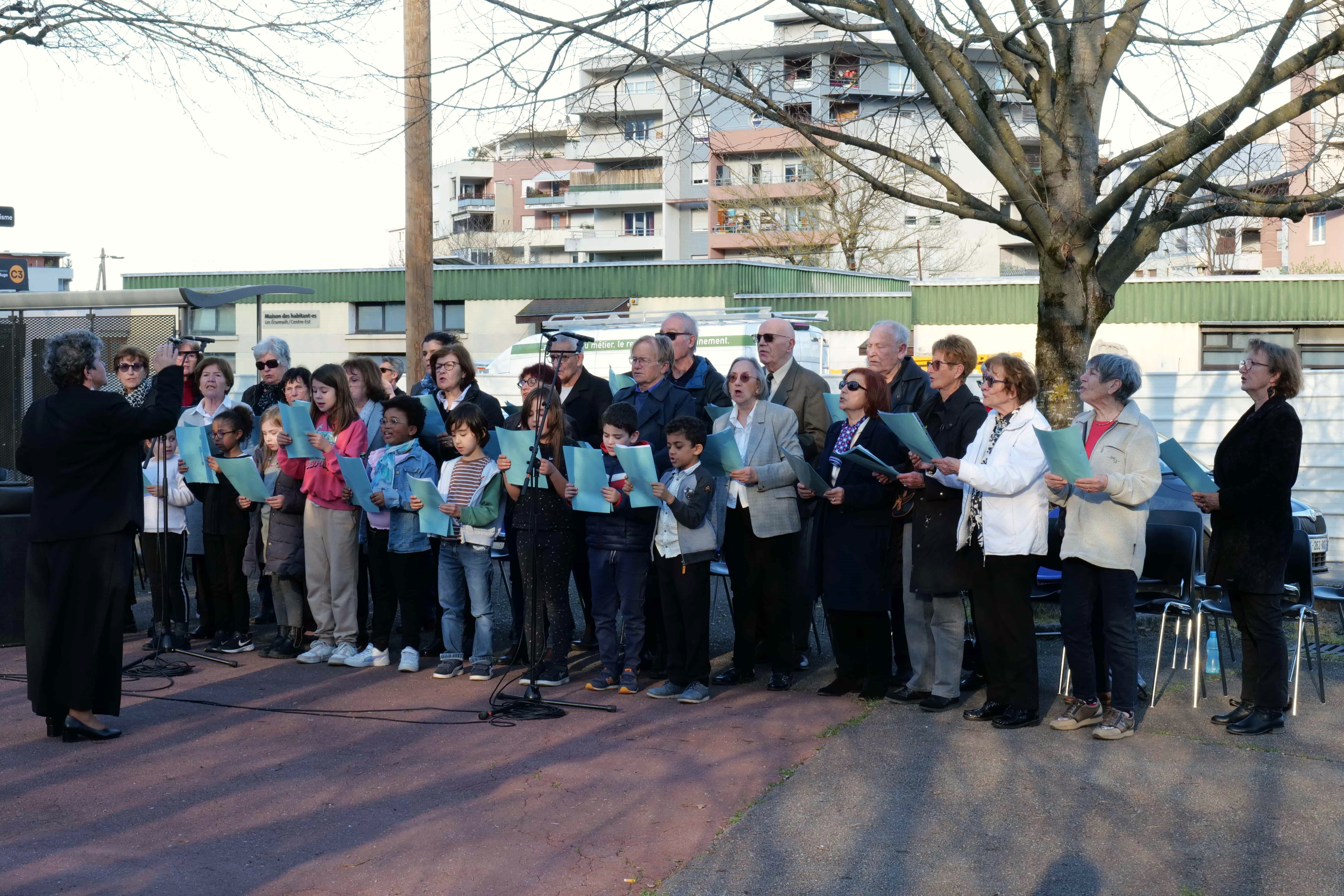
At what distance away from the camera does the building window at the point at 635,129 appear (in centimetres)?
1012

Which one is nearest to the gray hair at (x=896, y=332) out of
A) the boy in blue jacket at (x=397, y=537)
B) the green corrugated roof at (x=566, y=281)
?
the boy in blue jacket at (x=397, y=537)

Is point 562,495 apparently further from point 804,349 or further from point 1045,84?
point 804,349

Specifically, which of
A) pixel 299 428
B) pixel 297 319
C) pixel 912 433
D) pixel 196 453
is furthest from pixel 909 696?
pixel 297 319

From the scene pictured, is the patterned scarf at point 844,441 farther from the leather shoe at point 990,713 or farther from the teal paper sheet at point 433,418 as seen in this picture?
the teal paper sheet at point 433,418

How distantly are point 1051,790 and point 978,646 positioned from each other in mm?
2228

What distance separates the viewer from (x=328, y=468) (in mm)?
8531

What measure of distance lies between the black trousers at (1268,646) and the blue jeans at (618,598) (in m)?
3.27

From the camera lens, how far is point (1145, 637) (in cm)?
962

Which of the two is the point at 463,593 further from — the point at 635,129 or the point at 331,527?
the point at 635,129

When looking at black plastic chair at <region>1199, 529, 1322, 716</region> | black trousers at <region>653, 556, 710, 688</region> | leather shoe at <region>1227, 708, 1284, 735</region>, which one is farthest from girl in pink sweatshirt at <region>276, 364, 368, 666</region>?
leather shoe at <region>1227, 708, 1284, 735</region>

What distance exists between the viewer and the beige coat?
6656mm

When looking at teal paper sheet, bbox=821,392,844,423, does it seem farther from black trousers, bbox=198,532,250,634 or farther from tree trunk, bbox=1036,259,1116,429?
black trousers, bbox=198,532,250,634

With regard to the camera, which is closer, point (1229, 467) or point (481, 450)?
point (1229, 467)

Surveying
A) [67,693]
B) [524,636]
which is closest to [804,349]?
[524,636]
